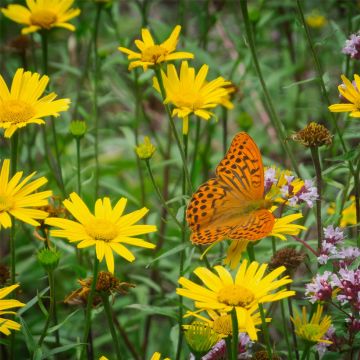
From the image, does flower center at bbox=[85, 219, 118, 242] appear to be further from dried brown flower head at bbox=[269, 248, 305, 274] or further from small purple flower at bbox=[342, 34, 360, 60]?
small purple flower at bbox=[342, 34, 360, 60]

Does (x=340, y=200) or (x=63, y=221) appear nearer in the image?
(x=63, y=221)

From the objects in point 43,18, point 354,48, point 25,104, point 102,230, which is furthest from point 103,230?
point 43,18

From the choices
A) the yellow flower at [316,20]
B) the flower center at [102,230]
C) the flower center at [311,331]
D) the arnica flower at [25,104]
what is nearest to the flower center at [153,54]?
the arnica flower at [25,104]

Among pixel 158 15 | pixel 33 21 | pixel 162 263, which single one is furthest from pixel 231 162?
pixel 158 15

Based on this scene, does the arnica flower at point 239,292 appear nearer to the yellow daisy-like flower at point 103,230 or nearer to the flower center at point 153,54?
the yellow daisy-like flower at point 103,230

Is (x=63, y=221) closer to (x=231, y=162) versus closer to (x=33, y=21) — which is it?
(x=231, y=162)

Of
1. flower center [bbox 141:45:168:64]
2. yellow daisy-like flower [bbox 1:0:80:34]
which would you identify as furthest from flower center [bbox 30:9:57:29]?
flower center [bbox 141:45:168:64]
